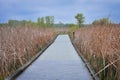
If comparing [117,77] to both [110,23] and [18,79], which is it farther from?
[18,79]

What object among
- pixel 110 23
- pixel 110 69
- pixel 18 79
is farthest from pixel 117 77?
pixel 18 79

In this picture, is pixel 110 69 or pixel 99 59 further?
pixel 99 59

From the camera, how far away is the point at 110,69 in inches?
268

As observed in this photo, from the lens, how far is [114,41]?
22.5 feet

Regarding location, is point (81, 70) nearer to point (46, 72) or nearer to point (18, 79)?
point (46, 72)

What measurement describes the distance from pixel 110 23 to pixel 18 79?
2.89m

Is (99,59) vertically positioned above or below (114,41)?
below

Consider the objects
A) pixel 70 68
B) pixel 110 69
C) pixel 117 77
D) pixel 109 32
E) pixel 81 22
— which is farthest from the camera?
pixel 81 22

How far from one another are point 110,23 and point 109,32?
0.49 m

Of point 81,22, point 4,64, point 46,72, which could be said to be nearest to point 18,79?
point 4,64

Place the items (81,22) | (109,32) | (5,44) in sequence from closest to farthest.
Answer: (109,32), (5,44), (81,22)

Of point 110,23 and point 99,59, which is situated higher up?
point 110,23

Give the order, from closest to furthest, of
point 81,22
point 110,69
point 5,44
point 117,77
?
point 117,77 < point 110,69 < point 5,44 < point 81,22

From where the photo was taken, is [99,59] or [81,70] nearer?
[99,59]
